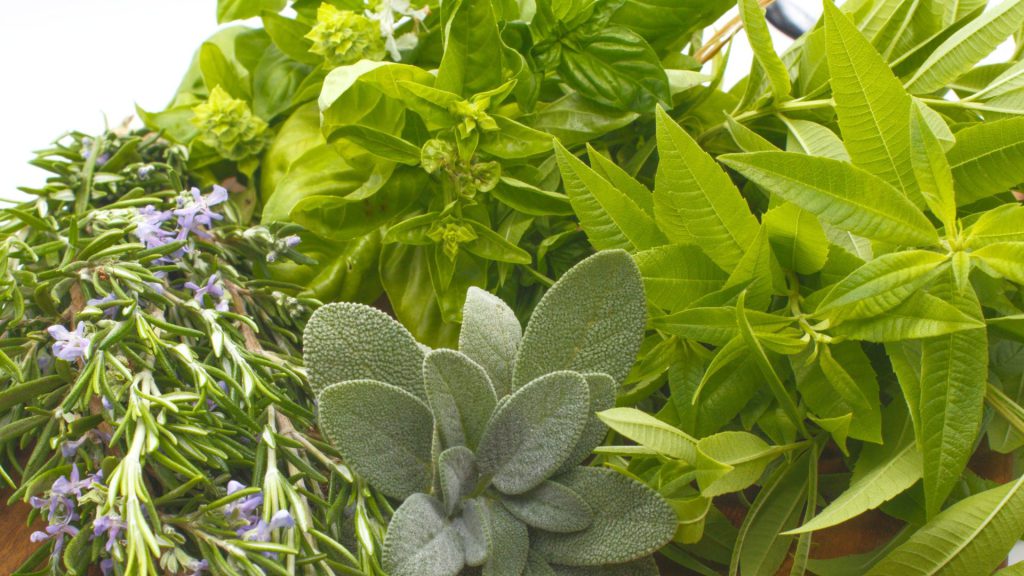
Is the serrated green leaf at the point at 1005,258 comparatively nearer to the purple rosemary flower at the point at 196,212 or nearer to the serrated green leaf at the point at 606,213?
the serrated green leaf at the point at 606,213

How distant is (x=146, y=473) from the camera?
47 centimetres

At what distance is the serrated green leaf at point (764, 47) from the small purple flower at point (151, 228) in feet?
1.25

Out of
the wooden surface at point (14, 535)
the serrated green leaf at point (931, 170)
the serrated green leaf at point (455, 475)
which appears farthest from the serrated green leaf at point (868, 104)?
the wooden surface at point (14, 535)

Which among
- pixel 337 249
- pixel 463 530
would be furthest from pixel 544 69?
pixel 463 530

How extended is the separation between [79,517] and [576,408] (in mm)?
273

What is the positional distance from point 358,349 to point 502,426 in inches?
3.2

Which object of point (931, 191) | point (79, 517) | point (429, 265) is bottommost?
point (79, 517)

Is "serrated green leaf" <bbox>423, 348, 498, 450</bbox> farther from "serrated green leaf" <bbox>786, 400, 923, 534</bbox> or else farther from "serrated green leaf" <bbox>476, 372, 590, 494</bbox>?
"serrated green leaf" <bbox>786, 400, 923, 534</bbox>

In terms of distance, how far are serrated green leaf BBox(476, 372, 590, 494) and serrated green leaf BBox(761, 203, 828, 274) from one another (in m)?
0.12

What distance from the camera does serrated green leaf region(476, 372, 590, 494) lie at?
395mm

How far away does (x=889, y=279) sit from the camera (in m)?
0.37

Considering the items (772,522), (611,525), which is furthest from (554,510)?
(772,522)

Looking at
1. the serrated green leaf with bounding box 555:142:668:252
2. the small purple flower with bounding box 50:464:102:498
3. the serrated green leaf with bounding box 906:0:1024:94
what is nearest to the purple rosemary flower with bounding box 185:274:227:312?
the small purple flower with bounding box 50:464:102:498

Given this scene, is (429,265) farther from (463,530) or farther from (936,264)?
(936,264)
